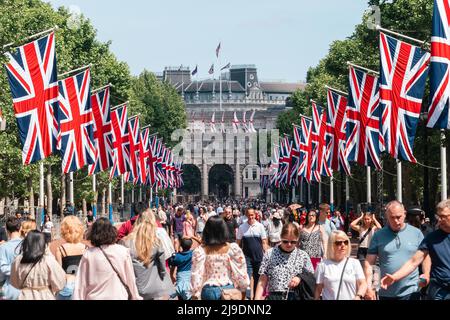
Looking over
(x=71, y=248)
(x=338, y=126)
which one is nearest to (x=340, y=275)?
(x=71, y=248)

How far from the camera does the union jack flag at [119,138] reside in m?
45.2

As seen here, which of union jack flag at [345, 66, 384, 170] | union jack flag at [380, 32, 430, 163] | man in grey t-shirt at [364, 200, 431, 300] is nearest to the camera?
man in grey t-shirt at [364, 200, 431, 300]

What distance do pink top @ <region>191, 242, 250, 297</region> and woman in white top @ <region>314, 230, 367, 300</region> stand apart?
34.0 inches

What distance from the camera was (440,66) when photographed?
2098cm

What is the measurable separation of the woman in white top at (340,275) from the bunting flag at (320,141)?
118ft

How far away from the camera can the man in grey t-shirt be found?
40.4 ft

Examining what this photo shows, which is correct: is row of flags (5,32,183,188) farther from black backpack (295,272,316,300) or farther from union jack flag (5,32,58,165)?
black backpack (295,272,316,300)

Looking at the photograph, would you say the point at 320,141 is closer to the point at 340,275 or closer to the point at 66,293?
the point at 66,293

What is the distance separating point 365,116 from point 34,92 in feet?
36.2

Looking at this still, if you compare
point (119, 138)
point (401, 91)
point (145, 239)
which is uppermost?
point (401, 91)

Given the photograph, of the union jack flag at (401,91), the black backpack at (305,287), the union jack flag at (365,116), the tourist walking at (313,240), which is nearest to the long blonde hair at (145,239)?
the black backpack at (305,287)

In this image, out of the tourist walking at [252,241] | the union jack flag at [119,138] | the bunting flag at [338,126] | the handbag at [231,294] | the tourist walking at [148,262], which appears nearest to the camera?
the handbag at [231,294]

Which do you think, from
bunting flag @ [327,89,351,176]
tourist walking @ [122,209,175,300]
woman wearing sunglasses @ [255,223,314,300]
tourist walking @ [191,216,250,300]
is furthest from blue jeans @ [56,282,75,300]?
bunting flag @ [327,89,351,176]

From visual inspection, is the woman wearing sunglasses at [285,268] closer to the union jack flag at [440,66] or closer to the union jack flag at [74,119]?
the union jack flag at [440,66]
